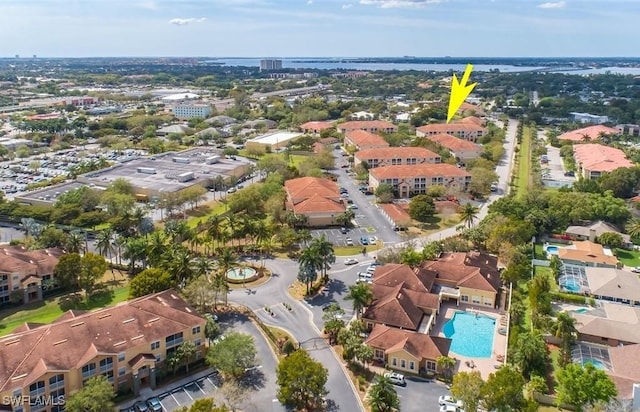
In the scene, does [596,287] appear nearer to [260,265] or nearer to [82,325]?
[260,265]

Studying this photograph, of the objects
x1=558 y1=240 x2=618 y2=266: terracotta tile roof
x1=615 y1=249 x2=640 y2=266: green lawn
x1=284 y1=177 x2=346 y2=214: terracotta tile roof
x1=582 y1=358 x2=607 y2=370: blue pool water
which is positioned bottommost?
x1=615 y1=249 x2=640 y2=266: green lawn

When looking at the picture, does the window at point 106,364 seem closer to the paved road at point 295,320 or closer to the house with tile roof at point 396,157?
the paved road at point 295,320

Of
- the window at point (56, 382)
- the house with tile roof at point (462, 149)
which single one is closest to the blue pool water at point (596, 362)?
the window at point (56, 382)

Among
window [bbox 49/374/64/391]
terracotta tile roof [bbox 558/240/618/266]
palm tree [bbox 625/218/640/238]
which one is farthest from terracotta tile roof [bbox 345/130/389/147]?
window [bbox 49/374/64/391]

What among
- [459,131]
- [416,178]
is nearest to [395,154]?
[416,178]

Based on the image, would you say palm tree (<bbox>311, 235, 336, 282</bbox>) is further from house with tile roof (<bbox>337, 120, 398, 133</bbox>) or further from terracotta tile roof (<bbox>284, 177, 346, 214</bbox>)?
house with tile roof (<bbox>337, 120, 398, 133</bbox>)

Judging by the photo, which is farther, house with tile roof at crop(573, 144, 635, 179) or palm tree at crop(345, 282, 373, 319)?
house with tile roof at crop(573, 144, 635, 179)
